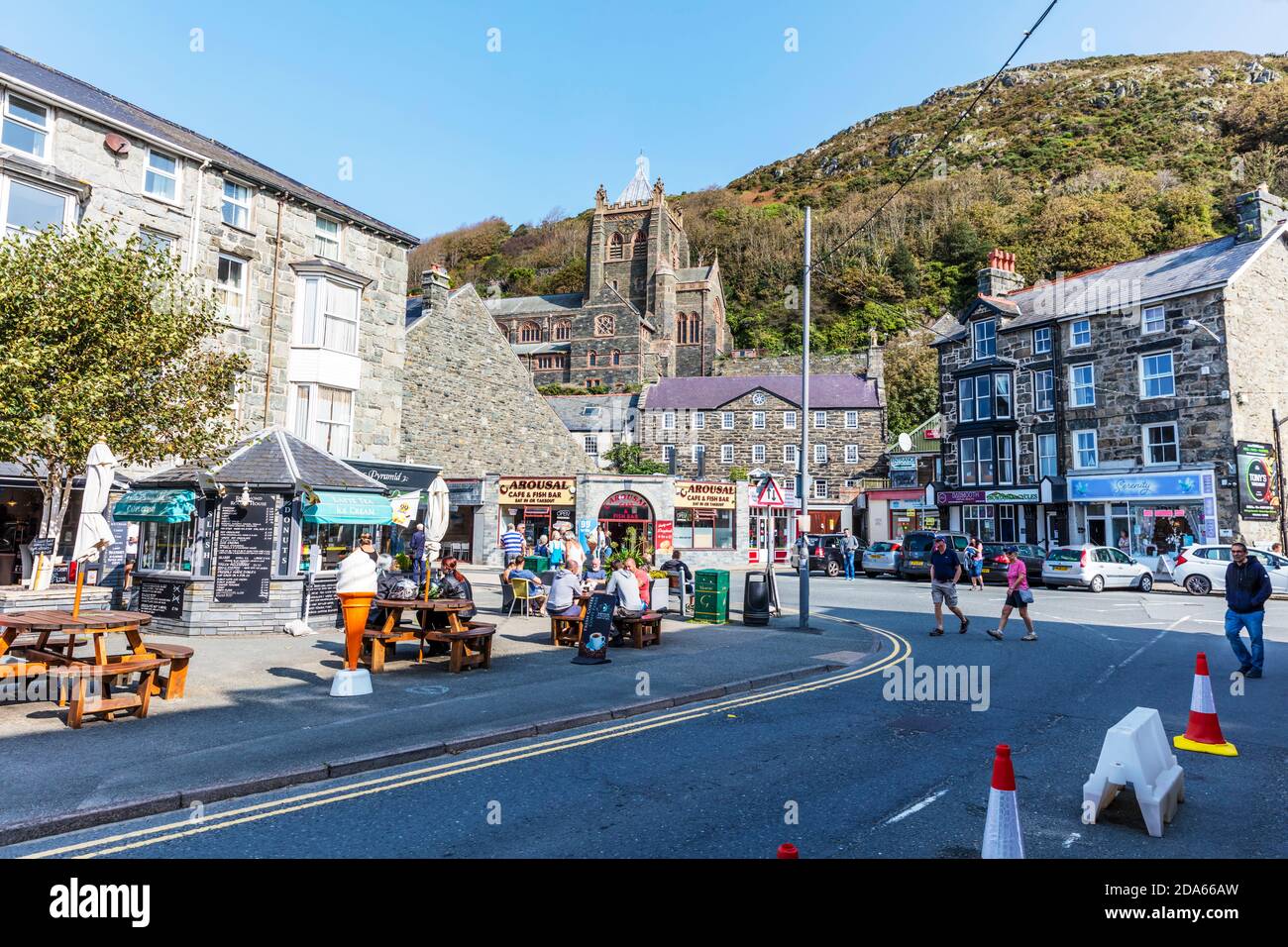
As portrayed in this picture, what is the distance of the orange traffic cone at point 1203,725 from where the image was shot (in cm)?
659

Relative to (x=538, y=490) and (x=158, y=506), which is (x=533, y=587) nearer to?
(x=158, y=506)

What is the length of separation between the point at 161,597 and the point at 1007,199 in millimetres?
95562

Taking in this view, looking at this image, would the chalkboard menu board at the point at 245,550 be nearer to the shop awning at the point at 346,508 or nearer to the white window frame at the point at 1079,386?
the shop awning at the point at 346,508

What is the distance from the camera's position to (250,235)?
69.7ft

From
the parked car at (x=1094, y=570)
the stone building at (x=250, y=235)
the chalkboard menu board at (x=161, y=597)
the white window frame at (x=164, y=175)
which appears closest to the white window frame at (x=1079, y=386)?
the parked car at (x=1094, y=570)

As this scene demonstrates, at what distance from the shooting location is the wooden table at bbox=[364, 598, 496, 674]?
400 inches

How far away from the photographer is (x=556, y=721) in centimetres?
748

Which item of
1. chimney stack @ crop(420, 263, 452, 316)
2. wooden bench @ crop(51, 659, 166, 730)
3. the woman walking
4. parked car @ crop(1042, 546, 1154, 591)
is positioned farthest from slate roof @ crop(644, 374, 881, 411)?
wooden bench @ crop(51, 659, 166, 730)

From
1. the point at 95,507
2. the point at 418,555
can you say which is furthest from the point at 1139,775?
the point at 418,555

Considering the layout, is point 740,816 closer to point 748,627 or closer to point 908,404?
point 748,627

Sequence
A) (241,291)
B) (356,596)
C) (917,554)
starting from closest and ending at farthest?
(356,596) → (241,291) → (917,554)

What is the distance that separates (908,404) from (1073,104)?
81.8m

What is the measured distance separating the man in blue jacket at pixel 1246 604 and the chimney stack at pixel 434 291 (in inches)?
1078
